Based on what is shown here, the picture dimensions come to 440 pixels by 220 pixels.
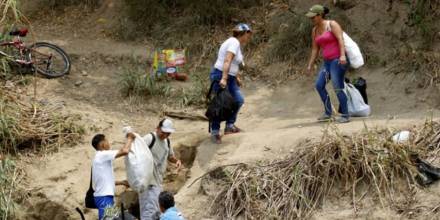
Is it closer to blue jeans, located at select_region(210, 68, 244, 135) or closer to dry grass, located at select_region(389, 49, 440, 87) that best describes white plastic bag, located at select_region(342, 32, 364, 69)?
blue jeans, located at select_region(210, 68, 244, 135)

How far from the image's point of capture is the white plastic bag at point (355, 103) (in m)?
9.80

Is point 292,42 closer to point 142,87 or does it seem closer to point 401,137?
point 142,87

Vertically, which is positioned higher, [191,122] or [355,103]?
[355,103]

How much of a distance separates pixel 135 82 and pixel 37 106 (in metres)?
1.52

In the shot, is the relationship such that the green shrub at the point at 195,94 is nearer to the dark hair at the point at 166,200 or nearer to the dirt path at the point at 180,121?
the dirt path at the point at 180,121

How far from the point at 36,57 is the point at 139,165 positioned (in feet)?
13.1

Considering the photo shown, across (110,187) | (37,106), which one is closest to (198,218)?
(110,187)

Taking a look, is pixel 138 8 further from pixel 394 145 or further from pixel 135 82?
pixel 394 145

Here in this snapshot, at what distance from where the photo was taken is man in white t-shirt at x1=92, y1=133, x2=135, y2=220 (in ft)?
26.8

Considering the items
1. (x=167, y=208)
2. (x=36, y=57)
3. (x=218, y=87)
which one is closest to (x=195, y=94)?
(x=36, y=57)

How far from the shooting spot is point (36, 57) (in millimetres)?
11711

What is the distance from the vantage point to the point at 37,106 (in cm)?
1048

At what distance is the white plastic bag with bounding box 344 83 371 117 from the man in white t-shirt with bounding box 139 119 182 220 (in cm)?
218

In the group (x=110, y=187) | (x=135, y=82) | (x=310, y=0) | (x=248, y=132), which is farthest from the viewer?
(x=310, y=0)
